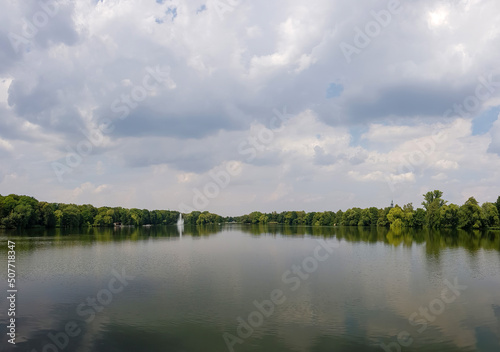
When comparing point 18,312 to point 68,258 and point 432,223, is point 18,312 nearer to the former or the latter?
point 68,258

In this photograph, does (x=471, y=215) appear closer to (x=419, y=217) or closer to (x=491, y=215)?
(x=491, y=215)

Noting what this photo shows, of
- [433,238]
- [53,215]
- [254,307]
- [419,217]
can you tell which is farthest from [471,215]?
[53,215]

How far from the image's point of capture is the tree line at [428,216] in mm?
92562

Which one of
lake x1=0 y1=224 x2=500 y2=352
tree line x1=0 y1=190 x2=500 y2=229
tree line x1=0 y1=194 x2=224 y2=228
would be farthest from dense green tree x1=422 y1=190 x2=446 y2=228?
tree line x1=0 y1=194 x2=224 y2=228

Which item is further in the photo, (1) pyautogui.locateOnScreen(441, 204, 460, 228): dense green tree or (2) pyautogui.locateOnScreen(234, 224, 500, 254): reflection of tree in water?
(1) pyautogui.locateOnScreen(441, 204, 460, 228): dense green tree

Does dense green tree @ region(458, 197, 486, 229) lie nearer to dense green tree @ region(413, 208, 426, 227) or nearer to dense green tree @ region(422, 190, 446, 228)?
dense green tree @ region(422, 190, 446, 228)

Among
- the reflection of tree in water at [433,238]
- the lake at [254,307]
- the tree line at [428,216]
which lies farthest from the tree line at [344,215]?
the lake at [254,307]

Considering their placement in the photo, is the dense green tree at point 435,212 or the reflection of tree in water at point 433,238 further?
the dense green tree at point 435,212

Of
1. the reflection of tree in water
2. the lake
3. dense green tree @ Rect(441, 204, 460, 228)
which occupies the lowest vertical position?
the reflection of tree in water

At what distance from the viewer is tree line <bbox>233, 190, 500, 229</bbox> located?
A: 3644 inches

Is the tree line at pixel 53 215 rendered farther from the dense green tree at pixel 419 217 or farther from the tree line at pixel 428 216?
the dense green tree at pixel 419 217

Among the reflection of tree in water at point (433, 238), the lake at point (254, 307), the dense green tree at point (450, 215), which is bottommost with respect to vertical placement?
the reflection of tree in water at point (433, 238)

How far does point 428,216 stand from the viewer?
108 meters

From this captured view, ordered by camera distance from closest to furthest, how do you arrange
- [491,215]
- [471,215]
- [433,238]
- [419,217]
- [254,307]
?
[254,307] → [433,238] → [471,215] → [491,215] → [419,217]
